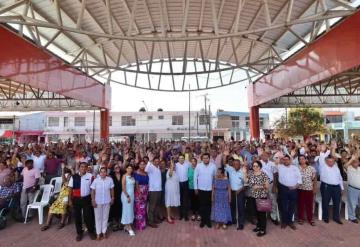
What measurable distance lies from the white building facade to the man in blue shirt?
37676mm

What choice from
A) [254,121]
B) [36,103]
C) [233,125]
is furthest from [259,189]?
[233,125]

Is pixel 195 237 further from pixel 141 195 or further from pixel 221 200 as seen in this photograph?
pixel 141 195

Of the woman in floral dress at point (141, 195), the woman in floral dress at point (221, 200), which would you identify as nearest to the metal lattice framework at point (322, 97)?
the woman in floral dress at point (221, 200)

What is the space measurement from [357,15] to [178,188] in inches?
270

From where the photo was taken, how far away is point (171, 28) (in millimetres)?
15539

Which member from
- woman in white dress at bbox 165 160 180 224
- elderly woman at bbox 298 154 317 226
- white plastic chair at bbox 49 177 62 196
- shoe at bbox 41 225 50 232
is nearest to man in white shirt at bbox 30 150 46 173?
white plastic chair at bbox 49 177 62 196

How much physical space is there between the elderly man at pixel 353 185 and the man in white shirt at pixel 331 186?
22cm

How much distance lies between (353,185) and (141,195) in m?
4.79

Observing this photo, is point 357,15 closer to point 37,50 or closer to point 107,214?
point 107,214

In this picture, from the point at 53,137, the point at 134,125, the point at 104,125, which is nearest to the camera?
the point at 104,125

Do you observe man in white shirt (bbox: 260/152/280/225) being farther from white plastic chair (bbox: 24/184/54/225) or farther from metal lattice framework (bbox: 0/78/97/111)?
metal lattice framework (bbox: 0/78/97/111)

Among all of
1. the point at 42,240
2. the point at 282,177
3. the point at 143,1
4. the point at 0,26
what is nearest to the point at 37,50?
the point at 0,26

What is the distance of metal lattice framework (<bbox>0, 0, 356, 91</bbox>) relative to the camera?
9273 millimetres

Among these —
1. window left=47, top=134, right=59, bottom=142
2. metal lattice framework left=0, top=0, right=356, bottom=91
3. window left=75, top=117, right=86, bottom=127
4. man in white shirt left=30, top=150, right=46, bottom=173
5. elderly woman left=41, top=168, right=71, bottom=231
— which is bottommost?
elderly woman left=41, top=168, right=71, bottom=231
